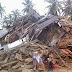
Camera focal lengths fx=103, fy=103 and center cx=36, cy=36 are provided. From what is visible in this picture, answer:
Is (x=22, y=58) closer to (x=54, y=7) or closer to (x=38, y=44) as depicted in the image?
(x=38, y=44)

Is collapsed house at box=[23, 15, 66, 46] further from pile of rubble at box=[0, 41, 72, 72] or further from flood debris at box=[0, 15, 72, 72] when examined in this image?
pile of rubble at box=[0, 41, 72, 72]

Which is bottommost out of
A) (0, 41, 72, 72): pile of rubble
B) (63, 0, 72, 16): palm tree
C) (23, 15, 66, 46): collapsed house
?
(0, 41, 72, 72): pile of rubble

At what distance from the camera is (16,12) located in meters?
35.5

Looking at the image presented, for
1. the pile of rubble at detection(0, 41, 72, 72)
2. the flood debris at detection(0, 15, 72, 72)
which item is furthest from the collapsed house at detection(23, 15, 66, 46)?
the pile of rubble at detection(0, 41, 72, 72)

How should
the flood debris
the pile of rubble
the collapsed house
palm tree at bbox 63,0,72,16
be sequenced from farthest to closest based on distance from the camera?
1. palm tree at bbox 63,0,72,16
2. the collapsed house
3. the flood debris
4. the pile of rubble

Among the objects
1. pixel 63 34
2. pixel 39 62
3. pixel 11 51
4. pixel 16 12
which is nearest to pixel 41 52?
pixel 39 62

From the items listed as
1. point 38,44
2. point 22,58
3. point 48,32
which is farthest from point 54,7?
point 22,58

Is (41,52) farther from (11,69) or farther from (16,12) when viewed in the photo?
(16,12)

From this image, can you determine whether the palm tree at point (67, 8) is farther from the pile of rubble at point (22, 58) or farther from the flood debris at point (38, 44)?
the pile of rubble at point (22, 58)

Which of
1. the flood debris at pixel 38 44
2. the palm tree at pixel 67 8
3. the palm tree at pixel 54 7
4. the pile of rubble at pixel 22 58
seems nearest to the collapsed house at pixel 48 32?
the flood debris at pixel 38 44

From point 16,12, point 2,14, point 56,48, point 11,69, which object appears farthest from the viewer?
point 2,14

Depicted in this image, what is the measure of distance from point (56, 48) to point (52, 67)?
2.43m

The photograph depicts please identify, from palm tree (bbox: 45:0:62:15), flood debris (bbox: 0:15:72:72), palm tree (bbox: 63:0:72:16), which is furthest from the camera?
palm tree (bbox: 63:0:72:16)

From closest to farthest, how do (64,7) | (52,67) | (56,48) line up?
(52,67) → (56,48) → (64,7)
